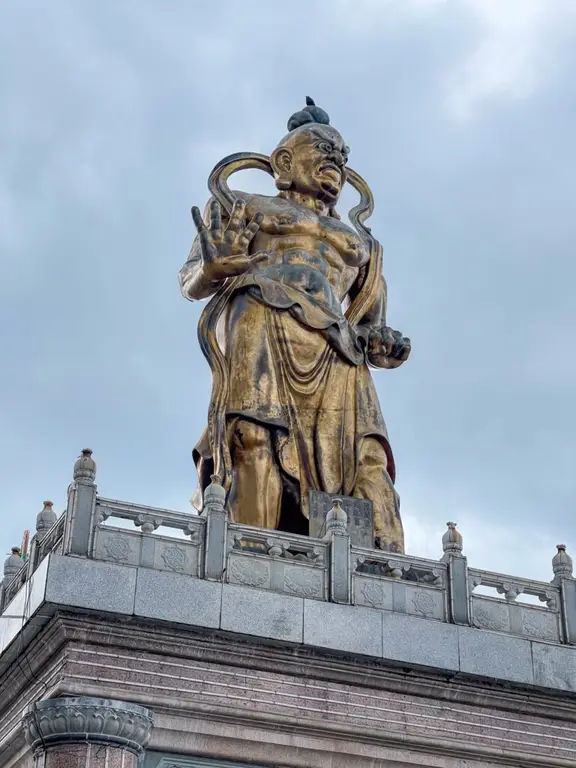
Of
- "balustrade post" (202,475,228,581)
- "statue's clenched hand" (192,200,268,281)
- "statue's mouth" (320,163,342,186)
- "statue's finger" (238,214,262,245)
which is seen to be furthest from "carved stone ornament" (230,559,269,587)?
"statue's mouth" (320,163,342,186)

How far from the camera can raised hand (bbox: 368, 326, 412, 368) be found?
17469 millimetres

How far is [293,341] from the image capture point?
653 inches

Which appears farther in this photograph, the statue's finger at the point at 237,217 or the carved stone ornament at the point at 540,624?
the statue's finger at the point at 237,217

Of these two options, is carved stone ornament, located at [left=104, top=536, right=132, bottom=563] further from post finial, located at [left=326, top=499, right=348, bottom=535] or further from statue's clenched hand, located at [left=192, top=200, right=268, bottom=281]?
statue's clenched hand, located at [left=192, top=200, right=268, bottom=281]

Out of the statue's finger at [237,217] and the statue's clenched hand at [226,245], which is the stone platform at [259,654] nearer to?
the statue's clenched hand at [226,245]

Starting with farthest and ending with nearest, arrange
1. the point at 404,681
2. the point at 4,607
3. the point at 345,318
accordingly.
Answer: the point at 345,318
the point at 4,607
the point at 404,681

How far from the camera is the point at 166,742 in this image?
12461 millimetres

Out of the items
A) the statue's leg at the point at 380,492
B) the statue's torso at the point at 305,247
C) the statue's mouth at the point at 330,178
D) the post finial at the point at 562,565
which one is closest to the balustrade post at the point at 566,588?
the post finial at the point at 562,565

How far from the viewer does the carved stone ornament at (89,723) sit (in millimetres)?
11961

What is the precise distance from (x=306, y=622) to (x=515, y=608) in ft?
8.47

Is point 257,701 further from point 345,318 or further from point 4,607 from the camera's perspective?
point 345,318

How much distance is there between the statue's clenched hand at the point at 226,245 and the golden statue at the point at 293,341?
17 millimetres

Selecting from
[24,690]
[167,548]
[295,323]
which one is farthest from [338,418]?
[24,690]

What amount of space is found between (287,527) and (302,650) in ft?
9.33
